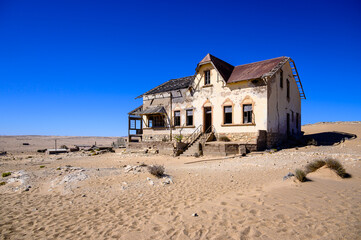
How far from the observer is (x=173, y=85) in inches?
990

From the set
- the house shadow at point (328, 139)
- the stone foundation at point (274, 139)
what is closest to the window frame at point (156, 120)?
the stone foundation at point (274, 139)

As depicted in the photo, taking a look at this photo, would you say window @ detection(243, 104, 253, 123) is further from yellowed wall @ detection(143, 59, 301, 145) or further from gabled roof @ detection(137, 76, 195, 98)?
gabled roof @ detection(137, 76, 195, 98)

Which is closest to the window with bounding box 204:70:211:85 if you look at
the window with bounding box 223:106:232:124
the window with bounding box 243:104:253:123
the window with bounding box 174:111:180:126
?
the window with bounding box 223:106:232:124

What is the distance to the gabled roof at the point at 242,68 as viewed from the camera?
18.2 metres

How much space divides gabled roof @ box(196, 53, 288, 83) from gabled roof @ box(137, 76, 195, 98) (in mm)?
3126

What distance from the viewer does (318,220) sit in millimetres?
4629

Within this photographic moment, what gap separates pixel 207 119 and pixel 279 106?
21.1ft

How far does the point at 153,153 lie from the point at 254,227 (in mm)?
16873

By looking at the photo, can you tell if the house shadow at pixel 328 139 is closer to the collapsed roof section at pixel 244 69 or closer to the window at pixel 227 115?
the collapsed roof section at pixel 244 69

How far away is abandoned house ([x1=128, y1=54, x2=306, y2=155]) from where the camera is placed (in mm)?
17469

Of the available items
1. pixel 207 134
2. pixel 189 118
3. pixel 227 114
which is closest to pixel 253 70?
pixel 227 114

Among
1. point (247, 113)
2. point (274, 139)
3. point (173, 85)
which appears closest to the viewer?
point (274, 139)

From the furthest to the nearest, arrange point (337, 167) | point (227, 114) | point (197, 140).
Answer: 1. point (197, 140)
2. point (227, 114)
3. point (337, 167)

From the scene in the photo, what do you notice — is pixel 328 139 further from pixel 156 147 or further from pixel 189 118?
pixel 156 147
